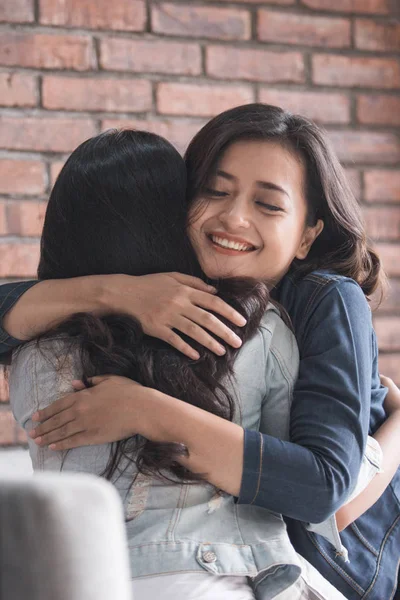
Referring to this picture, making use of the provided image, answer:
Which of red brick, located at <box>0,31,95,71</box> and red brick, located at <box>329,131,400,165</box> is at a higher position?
red brick, located at <box>0,31,95,71</box>

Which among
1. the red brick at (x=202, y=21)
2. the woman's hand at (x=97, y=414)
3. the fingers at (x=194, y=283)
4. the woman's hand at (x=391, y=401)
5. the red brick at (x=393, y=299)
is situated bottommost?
the red brick at (x=393, y=299)

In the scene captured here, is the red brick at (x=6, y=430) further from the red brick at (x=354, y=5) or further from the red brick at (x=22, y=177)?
the red brick at (x=354, y=5)

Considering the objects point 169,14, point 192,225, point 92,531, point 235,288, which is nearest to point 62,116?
point 169,14

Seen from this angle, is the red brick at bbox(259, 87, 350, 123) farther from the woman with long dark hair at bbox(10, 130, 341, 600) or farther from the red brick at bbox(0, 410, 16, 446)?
the red brick at bbox(0, 410, 16, 446)

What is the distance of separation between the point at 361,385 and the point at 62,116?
1030 mm

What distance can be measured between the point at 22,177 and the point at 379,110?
2.97 ft

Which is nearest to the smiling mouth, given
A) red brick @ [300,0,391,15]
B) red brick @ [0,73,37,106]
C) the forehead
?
the forehead

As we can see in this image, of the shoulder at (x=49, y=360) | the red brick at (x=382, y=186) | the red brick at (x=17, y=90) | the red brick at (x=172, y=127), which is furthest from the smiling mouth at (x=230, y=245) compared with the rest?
the red brick at (x=382, y=186)

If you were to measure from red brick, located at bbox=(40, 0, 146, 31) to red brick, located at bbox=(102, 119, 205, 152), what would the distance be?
0.70 ft

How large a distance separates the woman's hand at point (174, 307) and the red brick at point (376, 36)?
1.12 metres

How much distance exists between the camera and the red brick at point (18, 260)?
1780 millimetres

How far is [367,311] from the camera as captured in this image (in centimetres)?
122

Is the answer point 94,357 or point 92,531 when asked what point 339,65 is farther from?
point 92,531

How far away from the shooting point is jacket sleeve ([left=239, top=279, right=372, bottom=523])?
1.04 m
